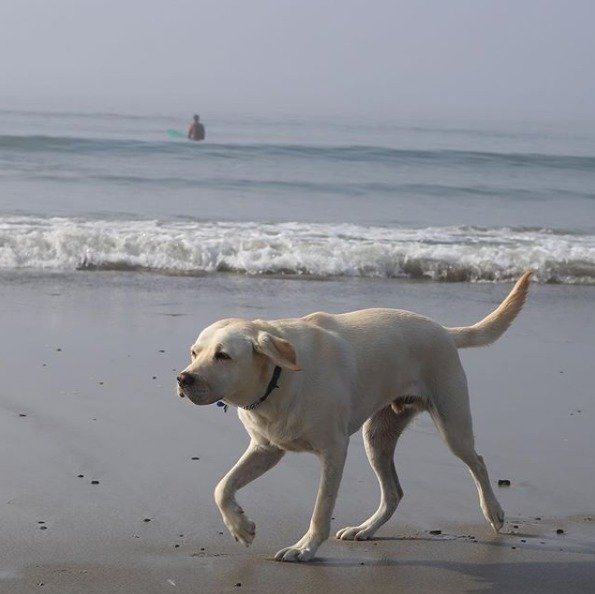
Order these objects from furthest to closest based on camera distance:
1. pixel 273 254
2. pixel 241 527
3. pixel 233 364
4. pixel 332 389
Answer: pixel 273 254
pixel 332 389
pixel 241 527
pixel 233 364

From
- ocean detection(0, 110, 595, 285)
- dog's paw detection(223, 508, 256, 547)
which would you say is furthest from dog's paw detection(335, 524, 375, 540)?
ocean detection(0, 110, 595, 285)

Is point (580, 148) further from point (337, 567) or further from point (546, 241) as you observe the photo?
point (337, 567)

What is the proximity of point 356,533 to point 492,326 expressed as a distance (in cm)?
120

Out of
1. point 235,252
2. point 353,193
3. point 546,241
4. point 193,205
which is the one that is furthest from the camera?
point 353,193

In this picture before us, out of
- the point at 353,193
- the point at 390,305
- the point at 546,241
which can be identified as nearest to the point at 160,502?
the point at 390,305

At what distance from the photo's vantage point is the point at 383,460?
18.0 ft

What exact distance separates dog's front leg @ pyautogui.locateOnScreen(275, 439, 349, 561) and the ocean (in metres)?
7.49

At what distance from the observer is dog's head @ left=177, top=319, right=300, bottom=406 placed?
452 centimetres

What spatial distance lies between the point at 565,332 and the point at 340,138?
26994 millimetres

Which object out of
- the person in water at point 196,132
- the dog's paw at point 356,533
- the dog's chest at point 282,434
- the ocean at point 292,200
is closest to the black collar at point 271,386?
the dog's chest at point 282,434

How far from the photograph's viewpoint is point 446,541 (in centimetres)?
510

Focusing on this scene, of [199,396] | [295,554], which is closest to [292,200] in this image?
[295,554]

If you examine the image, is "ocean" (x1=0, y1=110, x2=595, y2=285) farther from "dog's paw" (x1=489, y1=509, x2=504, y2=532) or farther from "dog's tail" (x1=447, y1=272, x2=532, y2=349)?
"dog's paw" (x1=489, y1=509, x2=504, y2=532)

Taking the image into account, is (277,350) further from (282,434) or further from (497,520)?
(497,520)
